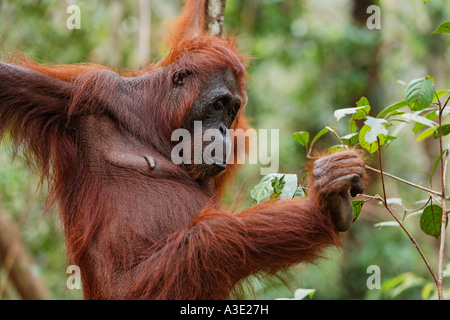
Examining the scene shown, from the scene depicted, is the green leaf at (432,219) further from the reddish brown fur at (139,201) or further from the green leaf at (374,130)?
the green leaf at (374,130)

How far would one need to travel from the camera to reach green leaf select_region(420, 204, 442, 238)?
3100 mm

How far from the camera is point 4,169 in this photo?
655cm

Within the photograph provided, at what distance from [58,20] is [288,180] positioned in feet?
24.8

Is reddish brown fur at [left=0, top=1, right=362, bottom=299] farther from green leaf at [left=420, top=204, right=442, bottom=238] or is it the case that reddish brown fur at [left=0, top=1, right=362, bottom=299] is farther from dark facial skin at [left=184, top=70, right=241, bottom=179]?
green leaf at [left=420, top=204, right=442, bottom=238]

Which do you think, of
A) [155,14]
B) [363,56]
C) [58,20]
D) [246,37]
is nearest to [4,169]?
[58,20]

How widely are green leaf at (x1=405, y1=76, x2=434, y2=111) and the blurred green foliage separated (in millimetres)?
5439

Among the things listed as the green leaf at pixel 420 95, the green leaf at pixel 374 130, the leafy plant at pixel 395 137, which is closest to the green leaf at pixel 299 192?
the leafy plant at pixel 395 137

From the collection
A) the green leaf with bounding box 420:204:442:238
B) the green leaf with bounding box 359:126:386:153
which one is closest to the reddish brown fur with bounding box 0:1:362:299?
the green leaf with bounding box 359:126:386:153

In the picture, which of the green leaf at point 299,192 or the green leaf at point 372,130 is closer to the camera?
the green leaf at point 372,130

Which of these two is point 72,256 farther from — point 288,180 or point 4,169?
point 4,169

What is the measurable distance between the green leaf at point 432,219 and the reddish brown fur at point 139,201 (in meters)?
0.66

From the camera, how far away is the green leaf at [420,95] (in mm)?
2633

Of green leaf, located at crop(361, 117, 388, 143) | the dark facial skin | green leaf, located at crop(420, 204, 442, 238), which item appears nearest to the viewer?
green leaf, located at crop(361, 117, 388, 143)
